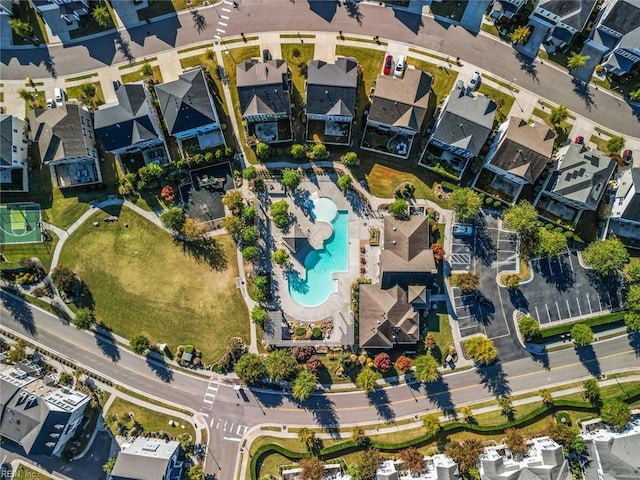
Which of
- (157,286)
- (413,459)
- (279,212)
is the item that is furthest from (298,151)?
(413,459)

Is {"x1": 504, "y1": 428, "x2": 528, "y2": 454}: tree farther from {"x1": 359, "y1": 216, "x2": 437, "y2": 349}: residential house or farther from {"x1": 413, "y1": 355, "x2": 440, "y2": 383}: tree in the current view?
{"x1": 359, "y1": 216, "x2": 437, "y2": 349}: residential house

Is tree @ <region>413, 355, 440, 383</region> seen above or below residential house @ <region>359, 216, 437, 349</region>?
below

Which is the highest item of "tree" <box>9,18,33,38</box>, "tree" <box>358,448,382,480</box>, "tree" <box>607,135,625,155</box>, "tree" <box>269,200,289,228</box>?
"tree" <box>607,135,625,155</box>

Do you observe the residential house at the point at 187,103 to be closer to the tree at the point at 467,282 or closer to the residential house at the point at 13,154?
the residential house at the point at 13,154

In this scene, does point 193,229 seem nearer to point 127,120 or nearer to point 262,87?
point 127,120

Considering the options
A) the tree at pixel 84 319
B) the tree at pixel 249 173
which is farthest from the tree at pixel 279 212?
the tree at pixel 84 319

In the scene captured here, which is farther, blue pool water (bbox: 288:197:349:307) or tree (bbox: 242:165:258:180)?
blue pool water (bbox: 288:197:349:307)

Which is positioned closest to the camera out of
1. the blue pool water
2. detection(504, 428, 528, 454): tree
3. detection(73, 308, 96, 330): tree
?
detection(504, 428, 528, 454): tree

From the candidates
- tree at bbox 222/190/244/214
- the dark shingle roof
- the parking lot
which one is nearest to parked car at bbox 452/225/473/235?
the parking lot
